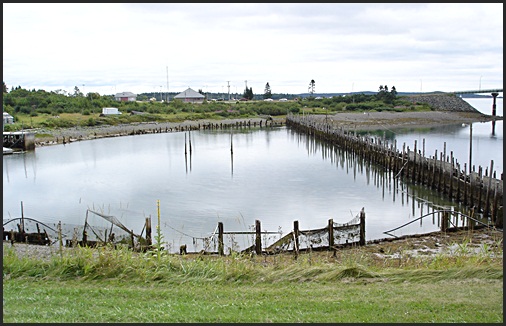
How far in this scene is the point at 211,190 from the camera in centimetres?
2675

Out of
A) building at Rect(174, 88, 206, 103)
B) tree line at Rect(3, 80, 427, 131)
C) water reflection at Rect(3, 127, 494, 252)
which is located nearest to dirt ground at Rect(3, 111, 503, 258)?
water reflection at Rect(3, 127, 494, 252)

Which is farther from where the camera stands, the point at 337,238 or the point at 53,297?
the point at 337,238

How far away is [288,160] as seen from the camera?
1538 inches

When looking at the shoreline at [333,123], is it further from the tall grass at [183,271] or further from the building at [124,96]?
the building at [124,96]

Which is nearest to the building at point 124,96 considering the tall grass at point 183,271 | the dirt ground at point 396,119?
the dirt ground at point 396,119

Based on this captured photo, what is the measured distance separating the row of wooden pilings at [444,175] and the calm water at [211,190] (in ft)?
2.49

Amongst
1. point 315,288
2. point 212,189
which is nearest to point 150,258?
point 315,288

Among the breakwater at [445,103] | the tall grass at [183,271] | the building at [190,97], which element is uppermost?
the building at [190,97]

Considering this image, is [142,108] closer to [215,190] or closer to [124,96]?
[124,96]

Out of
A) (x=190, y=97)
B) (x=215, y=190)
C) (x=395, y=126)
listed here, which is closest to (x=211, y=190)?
(x=215, y=190)

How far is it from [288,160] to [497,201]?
21836 mm

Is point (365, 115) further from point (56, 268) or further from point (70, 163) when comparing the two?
point (56, 268)

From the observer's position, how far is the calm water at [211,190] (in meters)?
19.8

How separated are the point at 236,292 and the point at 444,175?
18885 mm
